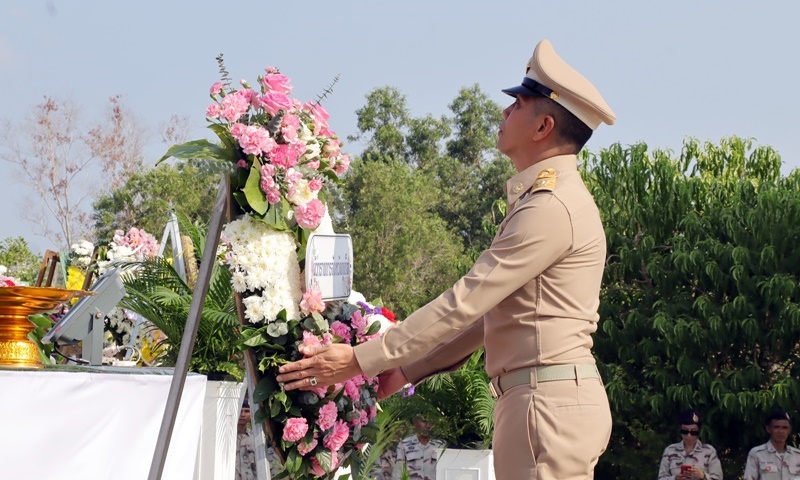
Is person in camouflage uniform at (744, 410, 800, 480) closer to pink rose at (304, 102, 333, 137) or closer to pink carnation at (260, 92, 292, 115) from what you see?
pink rose at (304, 102, 333, 137)

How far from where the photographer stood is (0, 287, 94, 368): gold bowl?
3420mm

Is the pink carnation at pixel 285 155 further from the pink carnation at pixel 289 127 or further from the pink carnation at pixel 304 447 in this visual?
the pink carnation at pixel 304 447

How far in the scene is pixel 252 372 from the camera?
3.09 metres

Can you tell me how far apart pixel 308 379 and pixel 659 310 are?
9993 mm

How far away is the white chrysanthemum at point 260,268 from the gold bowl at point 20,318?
0.82 m

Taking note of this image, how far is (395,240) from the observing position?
2388cm

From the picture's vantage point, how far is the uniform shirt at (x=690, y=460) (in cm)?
1056

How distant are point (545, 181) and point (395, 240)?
2107 centimetres

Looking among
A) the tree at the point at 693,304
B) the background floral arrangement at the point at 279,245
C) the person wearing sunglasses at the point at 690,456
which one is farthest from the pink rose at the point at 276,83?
the tree at the point at 693,304

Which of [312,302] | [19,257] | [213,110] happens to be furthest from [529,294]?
[19,257]

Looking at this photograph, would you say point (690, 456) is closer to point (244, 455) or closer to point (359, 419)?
point (244, 455)

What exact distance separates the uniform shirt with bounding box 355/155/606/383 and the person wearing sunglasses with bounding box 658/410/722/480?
8.28m

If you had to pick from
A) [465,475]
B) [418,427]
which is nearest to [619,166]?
[418,427]

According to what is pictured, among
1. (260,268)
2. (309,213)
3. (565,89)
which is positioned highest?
(565,89)
